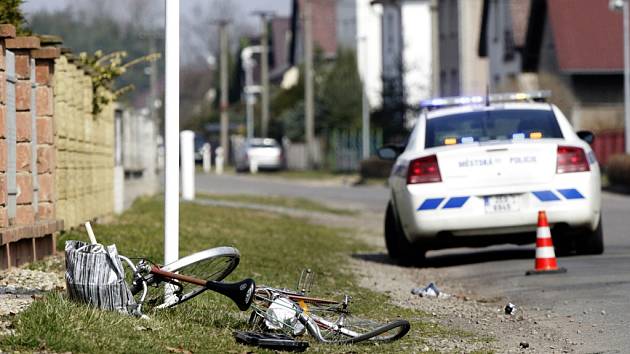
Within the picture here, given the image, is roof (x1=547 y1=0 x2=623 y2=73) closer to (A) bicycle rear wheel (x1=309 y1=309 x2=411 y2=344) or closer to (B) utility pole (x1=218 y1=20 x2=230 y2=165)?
(B) utility pole (x1=218 y1=20 x2=230 y2=165)

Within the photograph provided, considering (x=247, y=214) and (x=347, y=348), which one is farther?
(x=247, y=214)

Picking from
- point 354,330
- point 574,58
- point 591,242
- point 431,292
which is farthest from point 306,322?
point 574,58

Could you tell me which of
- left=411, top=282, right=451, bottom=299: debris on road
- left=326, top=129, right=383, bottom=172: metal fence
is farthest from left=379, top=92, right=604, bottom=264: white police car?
left=326, top=129, right=383, bottom=172: metal fence

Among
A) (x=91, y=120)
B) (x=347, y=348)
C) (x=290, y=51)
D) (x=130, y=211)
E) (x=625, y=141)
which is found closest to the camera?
(x=347, y=348)

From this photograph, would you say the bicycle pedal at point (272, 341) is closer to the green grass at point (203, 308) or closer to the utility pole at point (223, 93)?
the green grass at point (203, 308)

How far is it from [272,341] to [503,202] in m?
6.24

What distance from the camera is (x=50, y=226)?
11977 mm

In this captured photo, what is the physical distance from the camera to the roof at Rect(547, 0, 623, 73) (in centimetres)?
4700

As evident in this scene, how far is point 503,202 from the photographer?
13.6 meters

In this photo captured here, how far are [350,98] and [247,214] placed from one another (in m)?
44.2

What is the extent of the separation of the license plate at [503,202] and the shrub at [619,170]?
1999 centimetres

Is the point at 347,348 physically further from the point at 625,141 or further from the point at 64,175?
the point at 625,141

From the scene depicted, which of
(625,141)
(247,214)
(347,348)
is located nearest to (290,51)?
(625,141)

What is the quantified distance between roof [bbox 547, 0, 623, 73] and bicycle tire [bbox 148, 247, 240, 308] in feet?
129
